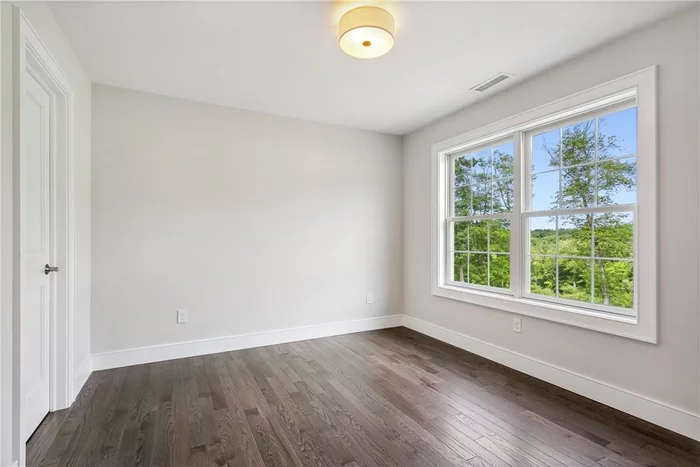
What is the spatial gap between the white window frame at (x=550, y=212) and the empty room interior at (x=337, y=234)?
0.06 feet

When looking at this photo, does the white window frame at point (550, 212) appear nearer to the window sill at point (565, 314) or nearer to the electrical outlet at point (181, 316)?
the window sill at point (565, 314)

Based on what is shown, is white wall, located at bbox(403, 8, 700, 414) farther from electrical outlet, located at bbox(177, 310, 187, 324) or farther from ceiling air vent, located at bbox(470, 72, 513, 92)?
electrical outlet, located at bbox(177, 310, 187, 324)

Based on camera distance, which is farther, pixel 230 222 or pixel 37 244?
pixel 230 222

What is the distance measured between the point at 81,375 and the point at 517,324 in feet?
11.6

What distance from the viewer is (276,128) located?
373cm

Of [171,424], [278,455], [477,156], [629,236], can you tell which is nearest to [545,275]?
[629,236]

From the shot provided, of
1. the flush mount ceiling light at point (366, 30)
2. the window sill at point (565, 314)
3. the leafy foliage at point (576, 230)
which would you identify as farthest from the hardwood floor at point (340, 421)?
the flush mount ceiling light at point (366, 30)

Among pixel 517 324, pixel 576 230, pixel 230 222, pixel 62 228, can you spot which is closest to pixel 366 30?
pixel 576 230

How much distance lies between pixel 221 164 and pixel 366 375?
244cm

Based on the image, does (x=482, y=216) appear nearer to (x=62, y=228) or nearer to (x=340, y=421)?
(x=340, y=421)

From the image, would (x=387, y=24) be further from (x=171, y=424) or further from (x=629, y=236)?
(x=171, y=424)

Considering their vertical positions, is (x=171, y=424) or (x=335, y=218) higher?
(x=335, y=218)

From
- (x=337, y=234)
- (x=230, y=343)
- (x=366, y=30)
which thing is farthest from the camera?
(x=337, y=234)

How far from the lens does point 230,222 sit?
348 cm
